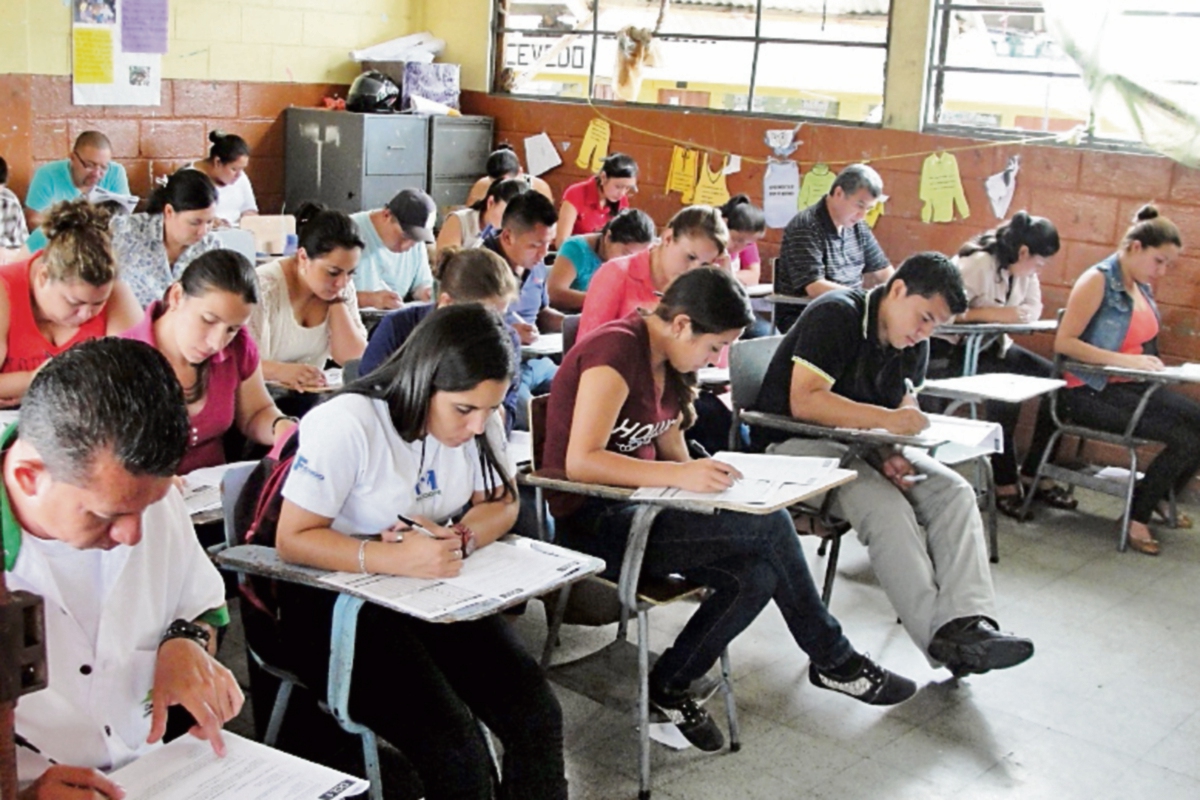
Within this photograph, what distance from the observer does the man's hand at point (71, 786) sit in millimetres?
1520

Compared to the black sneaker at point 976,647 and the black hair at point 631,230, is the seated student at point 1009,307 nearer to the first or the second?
the black hair at point 631,230

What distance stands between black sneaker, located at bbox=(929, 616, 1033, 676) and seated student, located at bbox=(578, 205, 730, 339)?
158 centimetres

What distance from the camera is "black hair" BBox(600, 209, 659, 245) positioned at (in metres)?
5.39

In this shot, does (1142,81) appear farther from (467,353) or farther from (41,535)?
(41,535)

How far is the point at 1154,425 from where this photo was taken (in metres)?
5.10

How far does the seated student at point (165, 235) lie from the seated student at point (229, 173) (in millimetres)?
1625

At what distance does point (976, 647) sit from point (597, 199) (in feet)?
12.6

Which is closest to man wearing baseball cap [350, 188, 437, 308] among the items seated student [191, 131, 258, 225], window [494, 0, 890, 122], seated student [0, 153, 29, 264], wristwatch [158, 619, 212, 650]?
seated student [191, 131, 258, 225]

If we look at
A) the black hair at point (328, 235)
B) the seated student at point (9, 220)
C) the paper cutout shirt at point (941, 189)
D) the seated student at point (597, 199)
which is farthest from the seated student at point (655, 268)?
the seated student at point (9, 220)

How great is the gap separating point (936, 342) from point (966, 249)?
1.38 ft

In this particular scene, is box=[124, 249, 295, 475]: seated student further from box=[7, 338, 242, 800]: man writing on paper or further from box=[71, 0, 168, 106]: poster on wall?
box=[71, 0, 168, 106]: poster on wall

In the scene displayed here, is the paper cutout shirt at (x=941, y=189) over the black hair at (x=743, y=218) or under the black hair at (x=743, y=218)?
over

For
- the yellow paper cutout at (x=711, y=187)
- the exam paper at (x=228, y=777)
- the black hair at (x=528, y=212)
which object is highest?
the yellow paper cutout at (x=711, y=187)

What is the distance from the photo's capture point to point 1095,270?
524 centimetres
